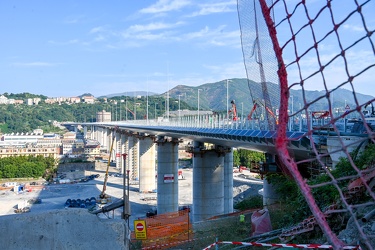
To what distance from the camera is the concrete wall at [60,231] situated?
21.5ft

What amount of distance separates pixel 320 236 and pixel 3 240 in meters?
5.24

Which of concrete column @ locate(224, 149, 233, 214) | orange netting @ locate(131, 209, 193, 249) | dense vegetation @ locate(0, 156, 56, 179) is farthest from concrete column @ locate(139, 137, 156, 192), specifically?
orange netting @ locate(131, 209, 193, 249)

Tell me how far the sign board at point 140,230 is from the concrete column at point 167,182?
71.4ft

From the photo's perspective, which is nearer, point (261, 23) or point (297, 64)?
point (297, 64)

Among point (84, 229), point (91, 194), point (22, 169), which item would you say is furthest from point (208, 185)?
point (22, 169)

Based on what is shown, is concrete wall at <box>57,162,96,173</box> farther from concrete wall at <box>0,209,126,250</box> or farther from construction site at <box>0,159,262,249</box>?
concrete wall at <box>0,209,126,250</box>

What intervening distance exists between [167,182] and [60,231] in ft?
96.2

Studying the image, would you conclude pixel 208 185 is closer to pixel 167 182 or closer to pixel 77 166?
pixel 167 182

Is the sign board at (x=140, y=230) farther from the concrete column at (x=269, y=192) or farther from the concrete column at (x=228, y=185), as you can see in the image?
the concrete column at (x=228, y=185)

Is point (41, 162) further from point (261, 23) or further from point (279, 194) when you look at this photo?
point (261, 23)

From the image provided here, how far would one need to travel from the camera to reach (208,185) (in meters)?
29.2

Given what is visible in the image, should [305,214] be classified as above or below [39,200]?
above

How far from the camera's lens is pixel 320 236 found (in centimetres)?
822

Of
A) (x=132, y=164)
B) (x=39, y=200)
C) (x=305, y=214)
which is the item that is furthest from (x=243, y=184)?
(x=305, y=214)
